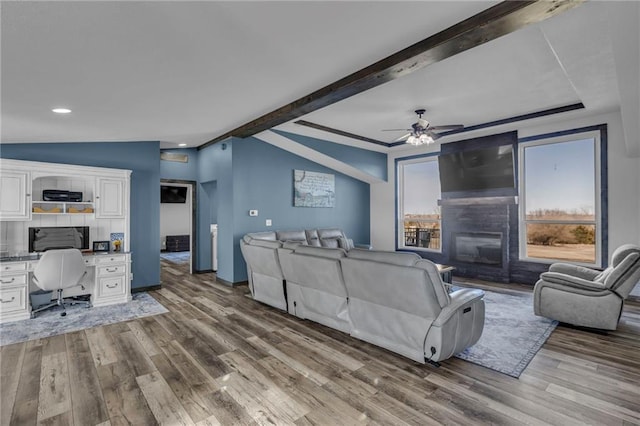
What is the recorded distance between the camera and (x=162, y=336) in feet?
11.2

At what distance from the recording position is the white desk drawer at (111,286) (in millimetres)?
4527

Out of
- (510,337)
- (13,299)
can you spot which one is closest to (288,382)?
(510,337)

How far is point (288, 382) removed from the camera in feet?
Answer: 8.11

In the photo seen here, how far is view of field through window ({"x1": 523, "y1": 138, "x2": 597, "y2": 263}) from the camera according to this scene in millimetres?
5230

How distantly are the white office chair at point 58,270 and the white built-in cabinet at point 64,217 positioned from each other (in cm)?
21

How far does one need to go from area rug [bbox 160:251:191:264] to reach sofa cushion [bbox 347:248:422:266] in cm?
664

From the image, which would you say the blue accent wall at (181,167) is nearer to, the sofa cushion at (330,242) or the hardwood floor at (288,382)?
the sofa cushion at (330,242)

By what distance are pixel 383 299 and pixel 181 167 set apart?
5.29 meters

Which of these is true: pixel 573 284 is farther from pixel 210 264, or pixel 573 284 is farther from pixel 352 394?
pixel 210 264

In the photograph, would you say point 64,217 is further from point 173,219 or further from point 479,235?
point 479,235

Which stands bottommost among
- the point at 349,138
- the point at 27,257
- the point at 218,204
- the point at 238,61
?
the point at 27,257

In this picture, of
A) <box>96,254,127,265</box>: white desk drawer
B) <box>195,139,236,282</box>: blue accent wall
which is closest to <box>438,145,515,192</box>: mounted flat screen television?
<box>195,139,236,282</box>: blue accent wall

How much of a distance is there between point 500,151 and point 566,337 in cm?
373

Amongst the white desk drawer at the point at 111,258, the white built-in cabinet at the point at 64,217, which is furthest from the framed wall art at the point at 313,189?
the white desk drawer at the point at 111,258
